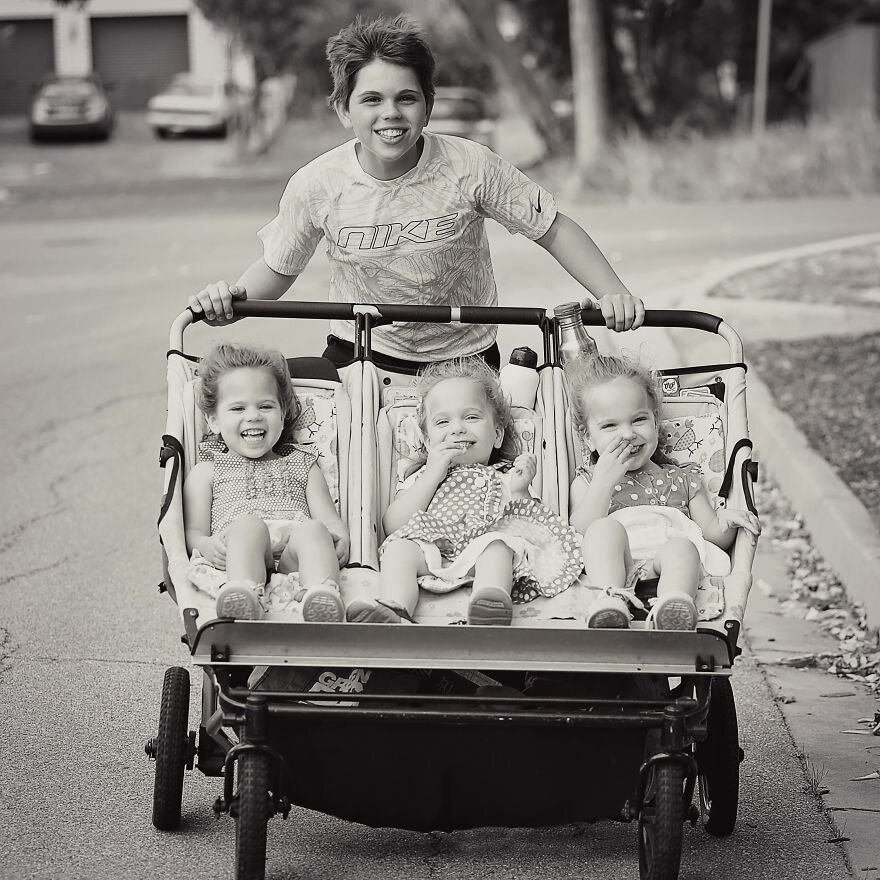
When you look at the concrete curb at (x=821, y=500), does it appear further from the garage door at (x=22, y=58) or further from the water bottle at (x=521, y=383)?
the garage door at (x=22, y=58)

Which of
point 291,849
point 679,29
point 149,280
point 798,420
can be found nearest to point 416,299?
point 291,849

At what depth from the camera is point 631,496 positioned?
4.51 metres

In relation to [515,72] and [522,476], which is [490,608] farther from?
[515,72]

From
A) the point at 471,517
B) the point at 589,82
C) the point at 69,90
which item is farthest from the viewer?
the point at 69,90

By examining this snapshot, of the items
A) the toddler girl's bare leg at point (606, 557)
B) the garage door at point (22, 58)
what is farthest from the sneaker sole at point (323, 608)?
the garage door at point (22, 58)

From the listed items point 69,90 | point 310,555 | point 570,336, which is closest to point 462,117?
point 69,90

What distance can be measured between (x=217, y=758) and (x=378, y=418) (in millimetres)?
1087

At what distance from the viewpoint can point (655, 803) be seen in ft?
12.4

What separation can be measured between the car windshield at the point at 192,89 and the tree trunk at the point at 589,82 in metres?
14.0

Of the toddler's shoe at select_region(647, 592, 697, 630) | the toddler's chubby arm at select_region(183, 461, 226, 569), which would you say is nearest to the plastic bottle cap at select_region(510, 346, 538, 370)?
the toddler's chubby arm at select_region(183, 461, 226, 569)

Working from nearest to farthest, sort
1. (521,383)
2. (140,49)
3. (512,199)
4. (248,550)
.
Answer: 1. (248,550)
2. (521,383)
3. (512,199)
4. (140,49)

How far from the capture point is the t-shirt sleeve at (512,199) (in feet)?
16.1

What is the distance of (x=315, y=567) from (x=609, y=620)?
0.79 m

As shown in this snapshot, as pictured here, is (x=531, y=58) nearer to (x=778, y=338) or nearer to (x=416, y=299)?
(x=778, y=338)
